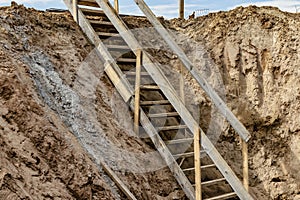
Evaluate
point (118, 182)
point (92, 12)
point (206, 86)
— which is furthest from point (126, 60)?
point (118, 182)

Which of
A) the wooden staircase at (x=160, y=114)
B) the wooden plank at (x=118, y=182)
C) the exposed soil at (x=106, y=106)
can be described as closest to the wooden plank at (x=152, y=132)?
the wooden staircase at (x=160, y=114)

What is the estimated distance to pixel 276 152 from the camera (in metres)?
7.00

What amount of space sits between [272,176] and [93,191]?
12.8 feet

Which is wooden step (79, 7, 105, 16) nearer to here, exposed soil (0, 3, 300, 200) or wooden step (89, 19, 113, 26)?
wooden step (89, 19, 113, 26)

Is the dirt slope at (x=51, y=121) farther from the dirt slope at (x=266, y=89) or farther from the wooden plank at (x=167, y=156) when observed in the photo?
the dirt slope at (x=266, y=89)

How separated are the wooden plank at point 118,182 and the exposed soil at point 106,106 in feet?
0.23

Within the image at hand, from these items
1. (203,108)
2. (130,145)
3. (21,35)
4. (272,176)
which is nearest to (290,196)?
(272,176)

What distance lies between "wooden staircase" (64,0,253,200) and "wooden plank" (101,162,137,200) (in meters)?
1.14

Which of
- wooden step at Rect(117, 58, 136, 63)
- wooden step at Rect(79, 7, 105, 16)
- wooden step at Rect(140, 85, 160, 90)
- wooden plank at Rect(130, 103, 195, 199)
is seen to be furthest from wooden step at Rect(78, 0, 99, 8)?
wooden plank at Rect(130, 103, 195, 199)

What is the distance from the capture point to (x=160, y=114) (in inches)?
241

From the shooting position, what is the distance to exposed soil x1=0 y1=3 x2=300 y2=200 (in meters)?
4.33

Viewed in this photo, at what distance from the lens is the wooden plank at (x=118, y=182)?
4702 mm

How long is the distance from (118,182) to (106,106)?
156 cm

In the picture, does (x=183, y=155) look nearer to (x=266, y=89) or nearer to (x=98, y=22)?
(x=266, y=89)
